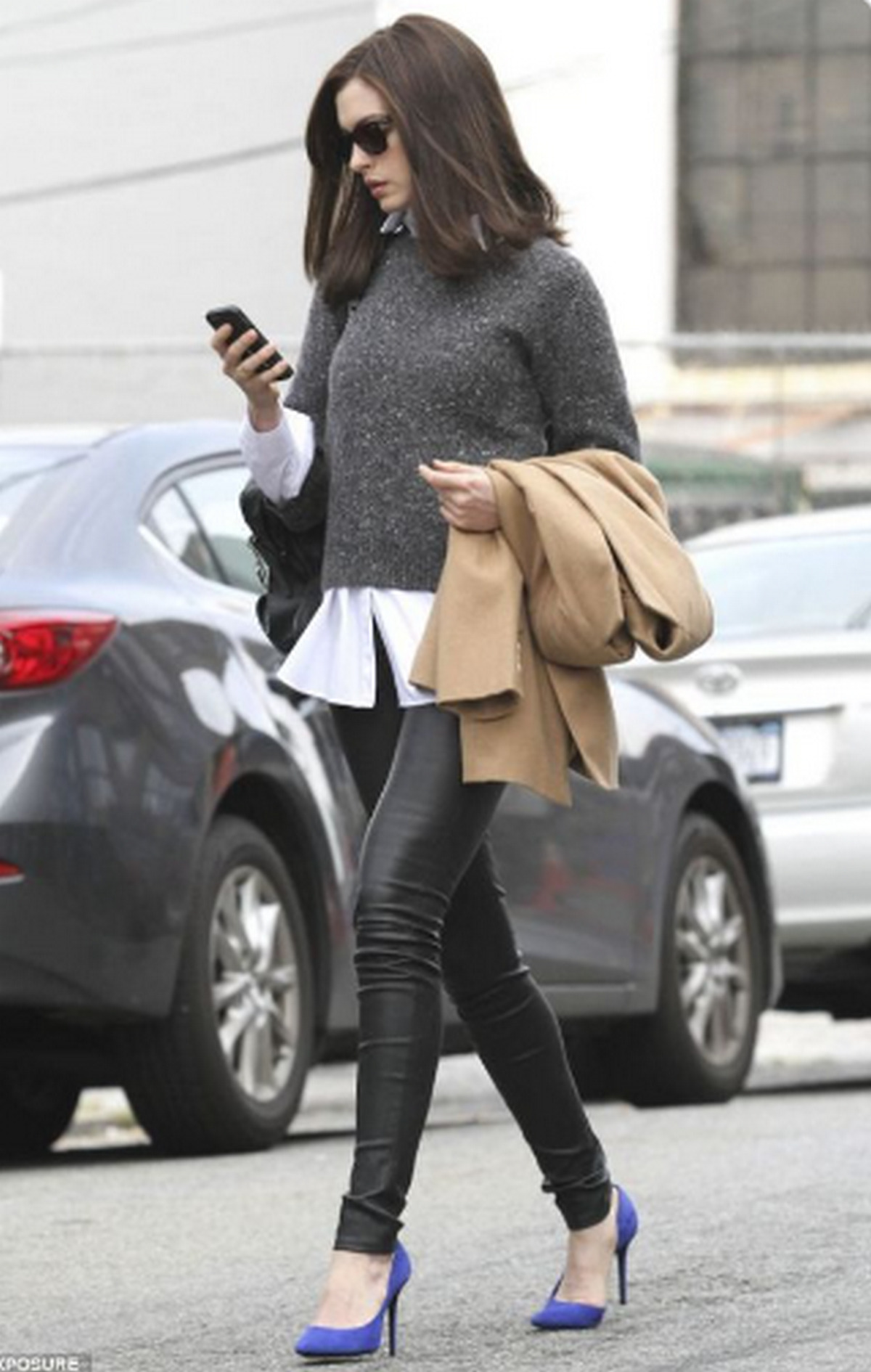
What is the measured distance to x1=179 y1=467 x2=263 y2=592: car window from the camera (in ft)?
27.1

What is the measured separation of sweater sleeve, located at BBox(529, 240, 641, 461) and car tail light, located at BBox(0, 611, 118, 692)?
224cm

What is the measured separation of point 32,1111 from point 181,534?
1431 mm

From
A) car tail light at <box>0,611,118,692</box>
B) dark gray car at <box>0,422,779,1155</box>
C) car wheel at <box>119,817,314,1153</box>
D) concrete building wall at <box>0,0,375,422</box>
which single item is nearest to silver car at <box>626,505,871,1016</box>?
dark gray car at <box>0,422,779,1155</box>

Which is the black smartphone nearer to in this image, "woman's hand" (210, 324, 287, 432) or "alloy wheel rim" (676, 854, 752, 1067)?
"woman's hand" (210, 324, 287, 432)

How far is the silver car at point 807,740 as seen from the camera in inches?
420

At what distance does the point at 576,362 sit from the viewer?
207 inches

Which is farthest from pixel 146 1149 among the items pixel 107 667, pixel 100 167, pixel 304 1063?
pixel 100 167

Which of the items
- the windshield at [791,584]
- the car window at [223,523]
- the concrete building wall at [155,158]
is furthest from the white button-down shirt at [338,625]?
the concrete building wall at [155,158]

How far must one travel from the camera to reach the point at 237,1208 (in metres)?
6.93

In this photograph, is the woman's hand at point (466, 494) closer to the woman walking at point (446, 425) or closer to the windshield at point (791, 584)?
the woman walking at point (446, 425)

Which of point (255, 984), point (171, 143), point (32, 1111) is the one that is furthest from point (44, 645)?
point (171, 143)

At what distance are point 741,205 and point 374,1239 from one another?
32391 millimetres

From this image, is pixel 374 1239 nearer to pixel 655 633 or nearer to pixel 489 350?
pixel 655 633

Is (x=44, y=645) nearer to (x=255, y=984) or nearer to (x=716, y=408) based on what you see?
(x=255, y=984)
